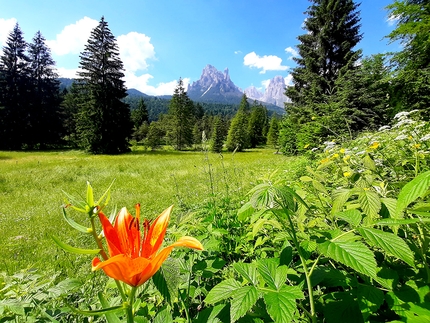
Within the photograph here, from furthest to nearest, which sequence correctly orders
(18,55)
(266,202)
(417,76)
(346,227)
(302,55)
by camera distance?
1. (18,55)
2. (302,55)
3. (417,76)
4. (346,227)
5. (266,202)

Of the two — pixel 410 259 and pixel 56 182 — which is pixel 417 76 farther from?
pixel 56 182

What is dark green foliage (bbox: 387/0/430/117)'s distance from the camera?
1021 centimetres

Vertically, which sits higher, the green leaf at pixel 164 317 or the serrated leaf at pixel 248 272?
the serrated leaf at pixel 248 272

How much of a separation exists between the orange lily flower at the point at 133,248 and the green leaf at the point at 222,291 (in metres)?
0.34

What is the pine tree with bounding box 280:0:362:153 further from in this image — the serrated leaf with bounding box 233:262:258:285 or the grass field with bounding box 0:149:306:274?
the serrated leaf with bounding box 233:262:258:285

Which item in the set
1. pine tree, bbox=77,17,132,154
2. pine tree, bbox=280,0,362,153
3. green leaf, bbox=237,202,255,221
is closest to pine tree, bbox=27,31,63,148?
pine tree, bbox=77,17,132,154

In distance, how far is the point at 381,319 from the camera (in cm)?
92

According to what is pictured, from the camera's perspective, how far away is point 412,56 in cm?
1179

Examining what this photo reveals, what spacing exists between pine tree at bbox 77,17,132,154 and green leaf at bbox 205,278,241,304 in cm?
2704

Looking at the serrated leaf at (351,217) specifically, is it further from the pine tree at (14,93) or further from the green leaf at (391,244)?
the pine tree at (14,93)

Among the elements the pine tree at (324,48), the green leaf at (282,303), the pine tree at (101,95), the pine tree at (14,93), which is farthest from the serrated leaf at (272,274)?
the pine tree at (14,93)

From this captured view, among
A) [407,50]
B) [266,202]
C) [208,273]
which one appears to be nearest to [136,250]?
[266,202]

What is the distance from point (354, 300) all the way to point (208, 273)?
66 cm

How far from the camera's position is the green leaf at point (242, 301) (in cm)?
64
